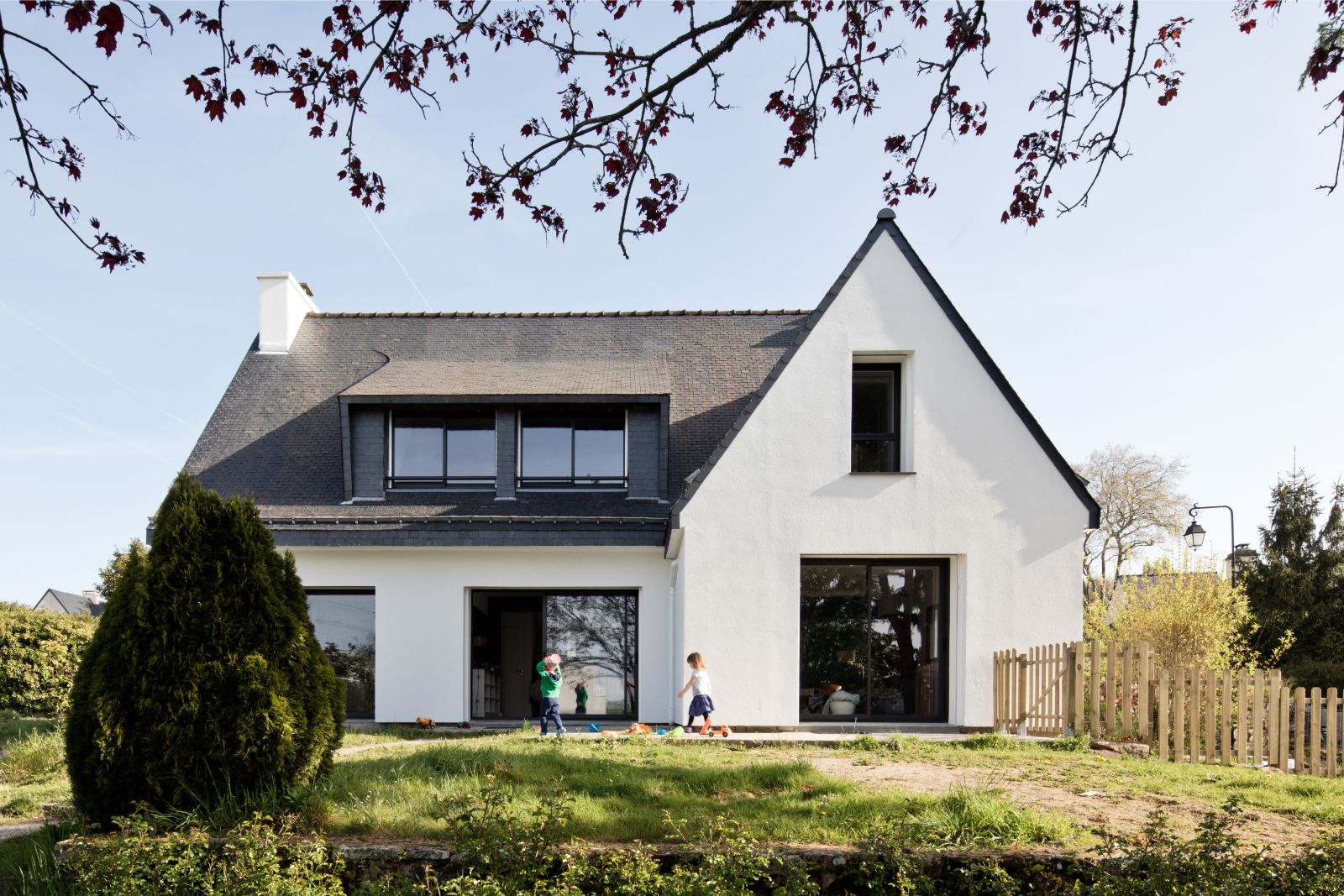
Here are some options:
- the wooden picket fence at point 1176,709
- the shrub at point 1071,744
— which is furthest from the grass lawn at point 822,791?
the wooden picket fence at point 1176,709

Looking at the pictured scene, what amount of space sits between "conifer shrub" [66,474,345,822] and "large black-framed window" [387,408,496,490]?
854 centimetres

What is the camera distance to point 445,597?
47.7 ft

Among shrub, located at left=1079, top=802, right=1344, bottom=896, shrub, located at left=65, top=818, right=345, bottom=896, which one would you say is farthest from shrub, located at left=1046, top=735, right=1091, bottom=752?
shrub, located at left=65, top=818, right=345, bottom=896

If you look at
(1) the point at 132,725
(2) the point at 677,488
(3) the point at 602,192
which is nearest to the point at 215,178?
(3) the point at 602,192

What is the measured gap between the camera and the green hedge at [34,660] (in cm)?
1688

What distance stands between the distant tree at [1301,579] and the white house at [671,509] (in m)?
18.1

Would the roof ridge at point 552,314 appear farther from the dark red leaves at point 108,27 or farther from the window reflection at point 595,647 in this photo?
the dark red leaves at point 108,27

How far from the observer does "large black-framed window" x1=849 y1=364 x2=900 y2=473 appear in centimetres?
1341

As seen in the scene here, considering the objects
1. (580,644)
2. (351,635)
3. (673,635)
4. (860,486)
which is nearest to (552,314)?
(580,644)

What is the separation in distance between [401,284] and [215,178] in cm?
1277

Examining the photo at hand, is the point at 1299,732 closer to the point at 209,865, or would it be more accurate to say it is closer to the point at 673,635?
the point at 673,635

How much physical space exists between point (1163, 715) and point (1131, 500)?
30021 millimetres

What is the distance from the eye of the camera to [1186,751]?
10758 millimetres

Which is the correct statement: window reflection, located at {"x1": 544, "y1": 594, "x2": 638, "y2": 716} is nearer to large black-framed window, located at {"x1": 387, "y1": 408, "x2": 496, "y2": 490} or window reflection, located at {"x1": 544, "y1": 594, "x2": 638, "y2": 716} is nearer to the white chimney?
large black-framed window, located at {"x1": 387, "y1": 408, "x2": 496, "y2": 490}
